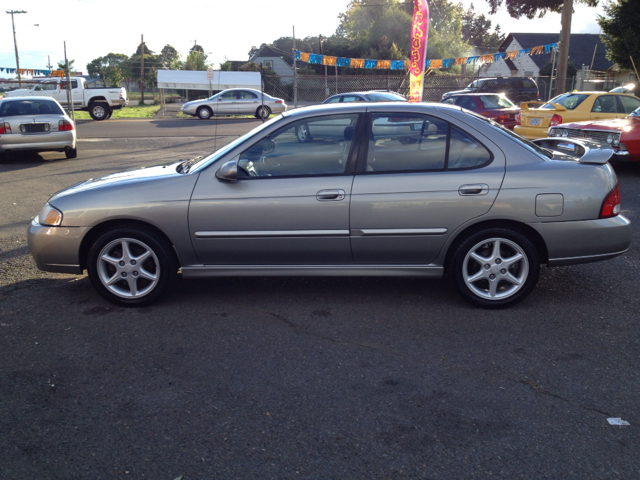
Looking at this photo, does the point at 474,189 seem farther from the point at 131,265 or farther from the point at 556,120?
the point at 556,120

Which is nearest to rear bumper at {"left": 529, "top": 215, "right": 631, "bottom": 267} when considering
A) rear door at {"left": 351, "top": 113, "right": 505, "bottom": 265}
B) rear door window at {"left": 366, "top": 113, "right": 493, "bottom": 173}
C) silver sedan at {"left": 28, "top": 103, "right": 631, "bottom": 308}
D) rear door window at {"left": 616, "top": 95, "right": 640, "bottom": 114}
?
silver sedan at {"left": 28, "top": 103, "right": 631, "bottom": 308}

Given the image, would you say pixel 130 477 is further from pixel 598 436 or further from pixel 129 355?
pixel 598 436

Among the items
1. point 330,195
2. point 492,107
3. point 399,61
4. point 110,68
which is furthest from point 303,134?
point 110,68

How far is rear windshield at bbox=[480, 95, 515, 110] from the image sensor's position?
15.4 meters

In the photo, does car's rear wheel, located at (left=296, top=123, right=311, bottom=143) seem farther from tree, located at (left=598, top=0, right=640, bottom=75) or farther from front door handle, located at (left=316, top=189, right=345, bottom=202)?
tree, located at (left=598, top=0, right=640, bottom=75)

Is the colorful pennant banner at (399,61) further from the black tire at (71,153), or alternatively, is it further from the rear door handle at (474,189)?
the rear door handle at (474,189)

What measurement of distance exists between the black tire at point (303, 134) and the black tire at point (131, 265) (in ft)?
4.38

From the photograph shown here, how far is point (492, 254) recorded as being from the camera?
4438 mm

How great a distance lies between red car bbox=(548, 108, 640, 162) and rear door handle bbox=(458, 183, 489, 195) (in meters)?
7.11

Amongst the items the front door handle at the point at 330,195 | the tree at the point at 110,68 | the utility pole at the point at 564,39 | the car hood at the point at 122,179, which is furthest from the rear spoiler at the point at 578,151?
the tree at the point at 110,68

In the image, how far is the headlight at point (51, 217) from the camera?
456cm

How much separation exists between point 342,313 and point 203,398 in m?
1.53

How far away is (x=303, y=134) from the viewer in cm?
452

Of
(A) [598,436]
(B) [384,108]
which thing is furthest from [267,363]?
(B) [384,108]
